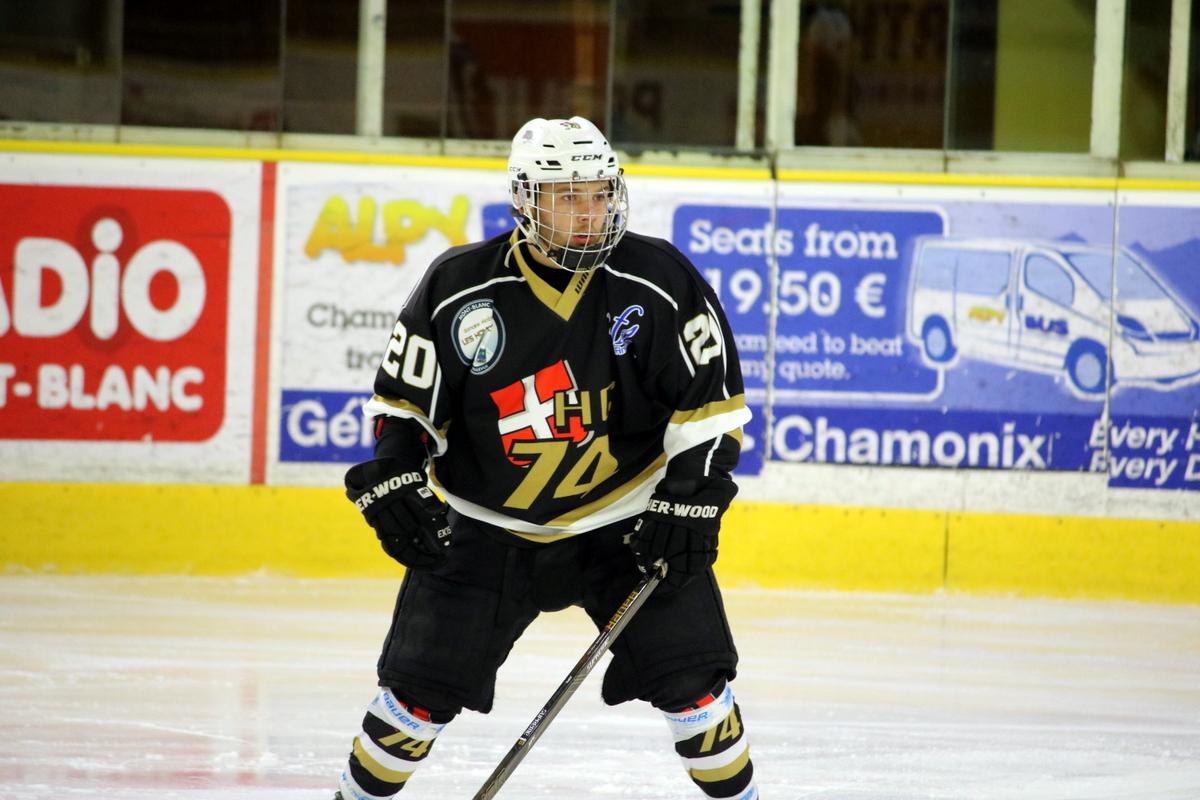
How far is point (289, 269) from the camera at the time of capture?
604 centimetres

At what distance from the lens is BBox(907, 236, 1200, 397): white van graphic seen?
5918 millimetres

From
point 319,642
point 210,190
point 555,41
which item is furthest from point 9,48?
point 319,642

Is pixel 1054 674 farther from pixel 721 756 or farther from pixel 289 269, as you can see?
pixel 289 269

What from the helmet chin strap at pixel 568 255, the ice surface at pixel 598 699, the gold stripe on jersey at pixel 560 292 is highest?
the helmet chin strap at pixel 568 255

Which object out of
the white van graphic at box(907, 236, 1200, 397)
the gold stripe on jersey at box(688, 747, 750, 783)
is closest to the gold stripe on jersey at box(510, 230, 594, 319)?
the gold stripe on jersey at box(688, 747, 750, 783)

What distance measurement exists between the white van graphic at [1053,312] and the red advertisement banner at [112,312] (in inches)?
102

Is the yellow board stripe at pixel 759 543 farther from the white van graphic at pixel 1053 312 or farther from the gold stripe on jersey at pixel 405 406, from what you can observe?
the gold stripe on jersey at pixel 405 406

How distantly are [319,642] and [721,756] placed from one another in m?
2.47

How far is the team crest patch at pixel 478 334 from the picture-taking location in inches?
101

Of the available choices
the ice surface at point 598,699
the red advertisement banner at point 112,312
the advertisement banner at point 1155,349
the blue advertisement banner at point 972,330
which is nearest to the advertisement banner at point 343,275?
the red advertisement banner at point 112,312

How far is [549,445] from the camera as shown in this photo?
8.53ft

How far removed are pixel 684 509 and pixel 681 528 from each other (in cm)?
3

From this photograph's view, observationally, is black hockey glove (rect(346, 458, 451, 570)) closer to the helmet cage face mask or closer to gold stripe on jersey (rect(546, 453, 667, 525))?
gold stripe on jersey (rect(546, 453, 667, 525))

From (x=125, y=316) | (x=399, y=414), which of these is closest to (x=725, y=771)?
(x=399, y=414)
